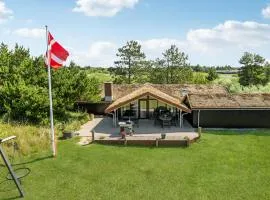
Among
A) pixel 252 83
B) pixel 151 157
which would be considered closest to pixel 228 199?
pixel 151 157

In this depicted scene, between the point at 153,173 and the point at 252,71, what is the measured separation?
5845 cm

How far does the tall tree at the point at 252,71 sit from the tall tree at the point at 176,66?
16.5m

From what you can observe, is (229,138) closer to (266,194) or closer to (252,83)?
(266,194)

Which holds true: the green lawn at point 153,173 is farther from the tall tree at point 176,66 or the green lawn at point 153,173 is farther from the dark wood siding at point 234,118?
the tall tree at point 176,66

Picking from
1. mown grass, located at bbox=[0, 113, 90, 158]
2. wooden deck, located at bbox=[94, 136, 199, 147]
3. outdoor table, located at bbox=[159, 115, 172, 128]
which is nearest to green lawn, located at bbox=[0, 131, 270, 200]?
wooden deck, located at bbox=[94, 136, 199, 147]

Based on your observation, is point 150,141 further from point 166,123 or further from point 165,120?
point 166,123

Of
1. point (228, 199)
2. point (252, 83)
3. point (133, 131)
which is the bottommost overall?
point (228, 199)

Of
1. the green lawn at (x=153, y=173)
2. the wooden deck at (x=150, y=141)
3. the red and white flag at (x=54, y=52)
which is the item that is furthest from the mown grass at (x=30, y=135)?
the red and white flag at (x=54, y=52)

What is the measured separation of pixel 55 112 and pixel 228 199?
19.8 m

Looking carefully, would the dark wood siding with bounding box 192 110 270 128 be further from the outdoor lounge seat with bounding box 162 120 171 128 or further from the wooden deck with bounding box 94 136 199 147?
the wooden deck with bounding box 94 136 199 147

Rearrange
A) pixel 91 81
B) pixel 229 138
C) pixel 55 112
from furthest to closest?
1. pixel 91 81
2. pixel 55 112
3. pixel 229 138

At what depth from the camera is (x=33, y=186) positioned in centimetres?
1658

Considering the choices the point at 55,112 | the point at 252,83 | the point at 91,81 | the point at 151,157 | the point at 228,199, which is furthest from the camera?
the point at 252,83

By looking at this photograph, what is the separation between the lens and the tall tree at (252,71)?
228 ft
